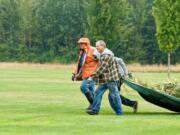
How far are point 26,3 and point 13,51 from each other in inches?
279

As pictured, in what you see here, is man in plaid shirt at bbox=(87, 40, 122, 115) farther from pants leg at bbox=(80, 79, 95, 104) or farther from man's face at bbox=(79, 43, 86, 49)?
man's face at bbox=(79, 43, 86, 49)

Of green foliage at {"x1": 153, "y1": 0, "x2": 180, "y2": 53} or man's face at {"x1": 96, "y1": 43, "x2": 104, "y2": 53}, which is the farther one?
green foliage at {"x1": 153, "y1": 0, "x2": 180, "y2": 53}

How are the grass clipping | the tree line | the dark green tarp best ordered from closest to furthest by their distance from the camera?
the dark green tarp < the grass clipping < the tree line

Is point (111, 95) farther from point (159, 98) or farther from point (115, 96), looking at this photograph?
point (159, 98)

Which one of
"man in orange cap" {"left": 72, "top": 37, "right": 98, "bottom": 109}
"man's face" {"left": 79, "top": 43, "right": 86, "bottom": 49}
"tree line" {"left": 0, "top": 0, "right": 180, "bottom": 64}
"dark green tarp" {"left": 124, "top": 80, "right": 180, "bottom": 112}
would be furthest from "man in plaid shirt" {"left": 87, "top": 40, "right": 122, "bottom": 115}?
"tree line" {"left": 0, "top": 0, "right": 180, "bottom": 64}

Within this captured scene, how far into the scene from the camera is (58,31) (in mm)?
96750

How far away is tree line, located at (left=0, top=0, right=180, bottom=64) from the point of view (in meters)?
92.2

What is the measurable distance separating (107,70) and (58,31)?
80.7 metres

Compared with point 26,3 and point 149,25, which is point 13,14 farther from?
point 149,25

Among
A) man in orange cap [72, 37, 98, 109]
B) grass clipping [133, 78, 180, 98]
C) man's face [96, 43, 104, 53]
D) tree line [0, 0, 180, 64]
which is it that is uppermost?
man's face [96, 43, 104, 53]

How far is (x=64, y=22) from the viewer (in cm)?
9588

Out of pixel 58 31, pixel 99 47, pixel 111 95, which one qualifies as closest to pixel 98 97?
pixel 111 95

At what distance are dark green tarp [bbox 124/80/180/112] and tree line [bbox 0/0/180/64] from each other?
71.8 m

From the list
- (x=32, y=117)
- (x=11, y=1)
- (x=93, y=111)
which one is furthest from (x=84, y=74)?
(x=11, y=1)
